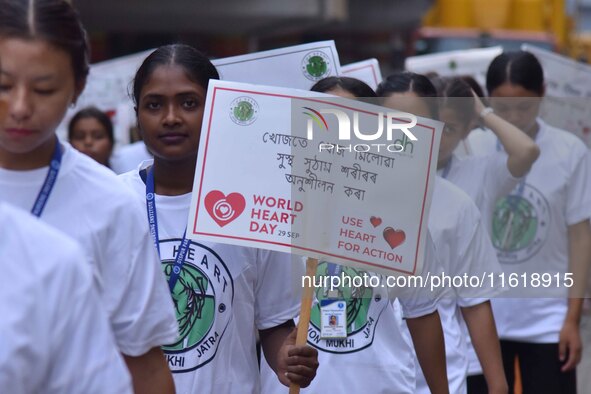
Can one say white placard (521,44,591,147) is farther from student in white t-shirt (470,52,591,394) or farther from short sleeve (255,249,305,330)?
short sleeve (255,249,305,330)

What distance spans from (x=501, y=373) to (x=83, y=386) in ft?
9.63

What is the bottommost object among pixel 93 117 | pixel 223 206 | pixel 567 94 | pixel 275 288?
pixel 275 288

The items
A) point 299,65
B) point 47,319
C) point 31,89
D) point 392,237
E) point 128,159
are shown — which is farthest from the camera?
point 128,159

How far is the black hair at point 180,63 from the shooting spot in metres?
4.05

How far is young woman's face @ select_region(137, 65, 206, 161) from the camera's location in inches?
156

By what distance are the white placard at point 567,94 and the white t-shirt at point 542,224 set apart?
58cm

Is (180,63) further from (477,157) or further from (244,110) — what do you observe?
(477,157)

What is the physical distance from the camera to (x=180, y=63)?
405 centimetres

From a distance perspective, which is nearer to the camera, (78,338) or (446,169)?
(78,338)

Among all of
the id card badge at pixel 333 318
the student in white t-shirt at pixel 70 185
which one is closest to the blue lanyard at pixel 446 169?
the id card badge at pixel 333 318

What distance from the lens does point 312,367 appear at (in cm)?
382

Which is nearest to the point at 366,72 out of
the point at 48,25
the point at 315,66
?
the point at 315,66

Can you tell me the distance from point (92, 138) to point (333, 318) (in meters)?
3.84

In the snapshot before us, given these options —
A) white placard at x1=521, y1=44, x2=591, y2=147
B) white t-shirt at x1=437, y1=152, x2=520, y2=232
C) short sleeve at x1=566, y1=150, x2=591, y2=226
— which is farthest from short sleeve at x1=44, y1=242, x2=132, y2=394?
white placard at x1=521, y1=44, x2=591, y2=147
